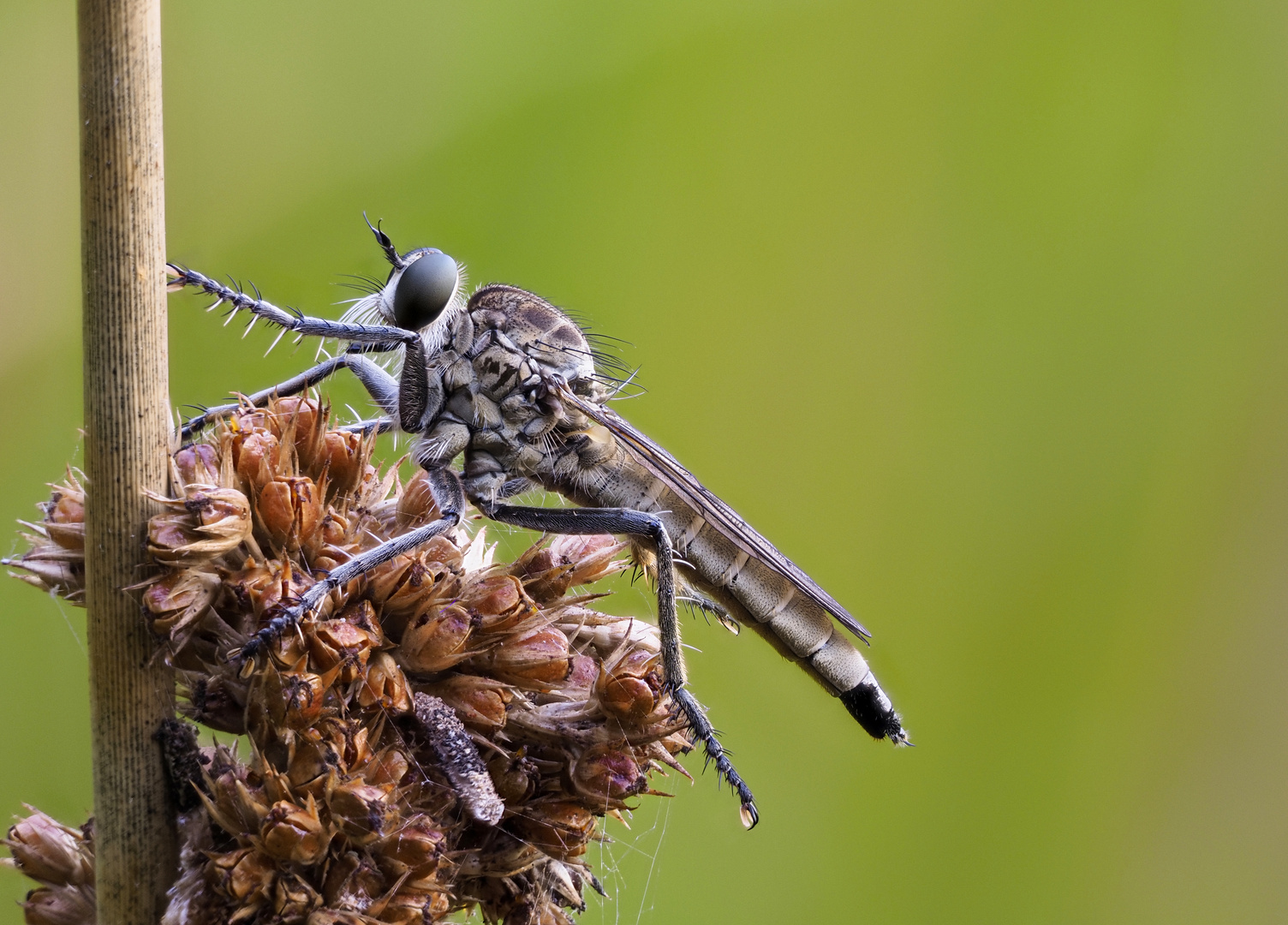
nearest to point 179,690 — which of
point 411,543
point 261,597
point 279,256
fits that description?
point 261,597

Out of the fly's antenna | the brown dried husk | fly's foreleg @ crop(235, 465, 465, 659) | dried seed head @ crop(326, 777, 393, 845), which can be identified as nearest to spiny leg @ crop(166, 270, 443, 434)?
the fly's antenna

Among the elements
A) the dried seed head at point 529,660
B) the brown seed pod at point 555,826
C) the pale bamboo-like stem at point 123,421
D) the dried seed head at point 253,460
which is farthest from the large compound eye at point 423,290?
the brown seed pod at point 555,826

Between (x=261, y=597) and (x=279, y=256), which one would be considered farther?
(x=279, y=256)

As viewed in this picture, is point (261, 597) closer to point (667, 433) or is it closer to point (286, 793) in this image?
point (286, 793)

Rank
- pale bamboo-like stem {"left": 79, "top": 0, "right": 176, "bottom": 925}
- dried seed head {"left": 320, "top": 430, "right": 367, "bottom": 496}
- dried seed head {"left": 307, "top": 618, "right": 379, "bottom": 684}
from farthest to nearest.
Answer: dried seed head {"left": 320, "top": 430, "right": 367, "bottom": 496}
dried seed head {"left": 307, "top": 618, "right": 379, "bottom": 684}
pale bamboo-like stem {"left": 79, "top": 0, "right": 176, "bottom": 925}

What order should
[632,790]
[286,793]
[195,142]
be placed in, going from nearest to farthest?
[286,793] < [632,790] < [195,142]

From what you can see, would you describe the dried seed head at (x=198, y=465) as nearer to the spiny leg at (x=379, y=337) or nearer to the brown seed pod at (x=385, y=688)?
the brown seed pod at (x=385, y=688)

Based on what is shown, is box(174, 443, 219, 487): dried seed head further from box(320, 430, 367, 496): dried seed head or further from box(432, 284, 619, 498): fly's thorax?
box(432, 284, 619, 498): fly's thorax

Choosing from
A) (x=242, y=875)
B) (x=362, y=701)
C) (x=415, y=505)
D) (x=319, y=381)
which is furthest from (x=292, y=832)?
(x=319, y=381)
